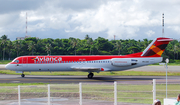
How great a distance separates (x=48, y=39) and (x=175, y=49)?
66.6m

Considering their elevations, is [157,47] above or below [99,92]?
above

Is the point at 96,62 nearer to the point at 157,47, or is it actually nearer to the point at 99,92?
the point at 157,47

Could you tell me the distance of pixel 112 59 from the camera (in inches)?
1216

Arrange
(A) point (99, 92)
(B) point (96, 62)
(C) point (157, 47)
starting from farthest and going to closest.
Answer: (B) point (96, 62), (C) point (157, 47), (A) point (99, 92)

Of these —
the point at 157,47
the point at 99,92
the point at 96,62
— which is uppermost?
the point at 157,47

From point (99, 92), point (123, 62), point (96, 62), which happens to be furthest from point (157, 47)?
point (99, 92)

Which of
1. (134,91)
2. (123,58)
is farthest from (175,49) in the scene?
(134,91)

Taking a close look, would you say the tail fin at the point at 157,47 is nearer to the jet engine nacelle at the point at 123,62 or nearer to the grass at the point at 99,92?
the jet engine nacelle at the point at 123,62

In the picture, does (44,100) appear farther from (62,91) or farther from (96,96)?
(96,96)

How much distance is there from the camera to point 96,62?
→ 102 feet

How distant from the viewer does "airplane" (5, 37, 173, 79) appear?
→ 30516 mm

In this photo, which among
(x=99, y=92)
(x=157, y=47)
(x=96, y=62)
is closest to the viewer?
(x=99, y=92)

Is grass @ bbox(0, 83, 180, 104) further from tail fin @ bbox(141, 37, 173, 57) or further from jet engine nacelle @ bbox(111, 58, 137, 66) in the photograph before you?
tail fin @ bbox(141, 37, 173, 57)

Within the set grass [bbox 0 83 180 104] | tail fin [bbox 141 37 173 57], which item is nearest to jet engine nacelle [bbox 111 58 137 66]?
tail fin [bbox 141 37 173 57]
